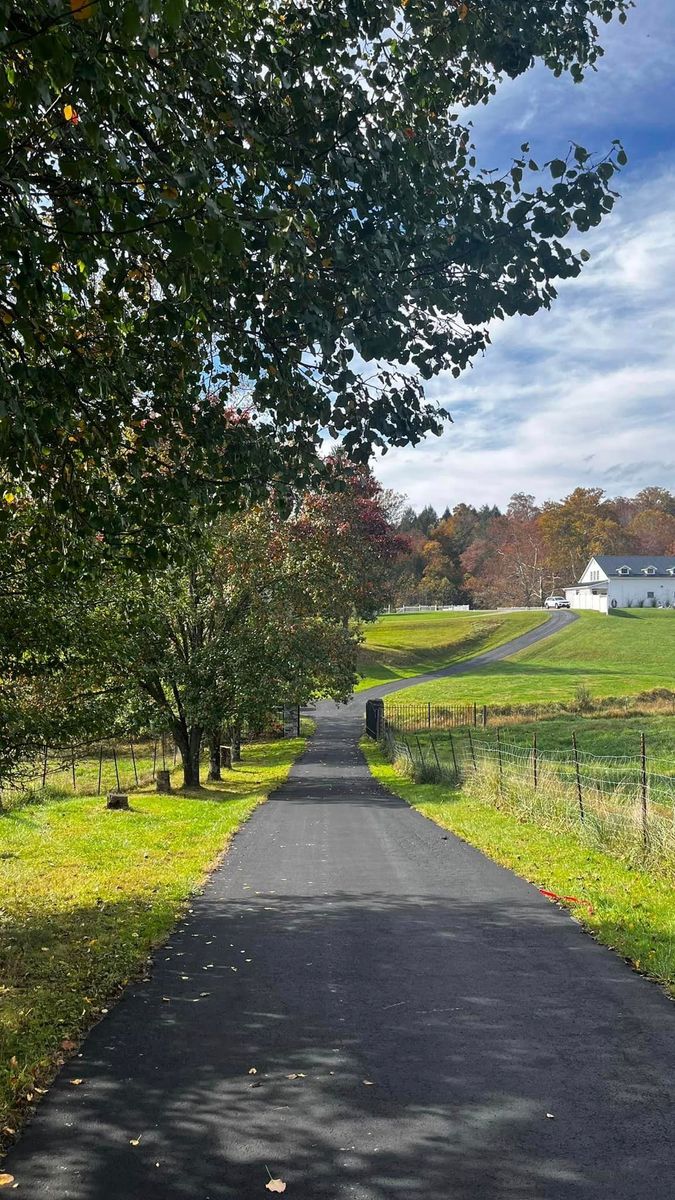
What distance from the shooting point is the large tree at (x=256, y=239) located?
5.17m

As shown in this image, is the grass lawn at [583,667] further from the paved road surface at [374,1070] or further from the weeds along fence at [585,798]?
the paved road surface at [374,1070]

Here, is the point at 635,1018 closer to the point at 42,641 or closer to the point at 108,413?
the point at 108,413

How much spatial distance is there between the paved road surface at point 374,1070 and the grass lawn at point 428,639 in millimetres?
56243

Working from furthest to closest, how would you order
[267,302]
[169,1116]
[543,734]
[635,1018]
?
[543,734]
[267,302]
[635,1018]
[169,1116]

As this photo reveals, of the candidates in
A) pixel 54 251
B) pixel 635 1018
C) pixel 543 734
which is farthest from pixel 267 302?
pixel 543 734

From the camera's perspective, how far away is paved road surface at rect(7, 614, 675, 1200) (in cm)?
406

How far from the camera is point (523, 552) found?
396ft

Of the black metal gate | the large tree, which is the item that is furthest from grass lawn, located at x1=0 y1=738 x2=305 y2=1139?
the black metal gate

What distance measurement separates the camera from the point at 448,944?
811 centimetres

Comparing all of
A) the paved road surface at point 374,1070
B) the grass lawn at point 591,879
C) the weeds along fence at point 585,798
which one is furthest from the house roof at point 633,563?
the paved road surface at point 374,1070

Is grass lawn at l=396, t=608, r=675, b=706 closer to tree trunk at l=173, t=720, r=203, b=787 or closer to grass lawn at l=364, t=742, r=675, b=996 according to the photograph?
tree trunk at l=173, t=720, r=203, b=787

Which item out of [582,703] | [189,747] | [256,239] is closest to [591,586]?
[582,703]

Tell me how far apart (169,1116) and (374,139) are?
5793 millimetres

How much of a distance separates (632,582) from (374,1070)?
103972 millimetres
